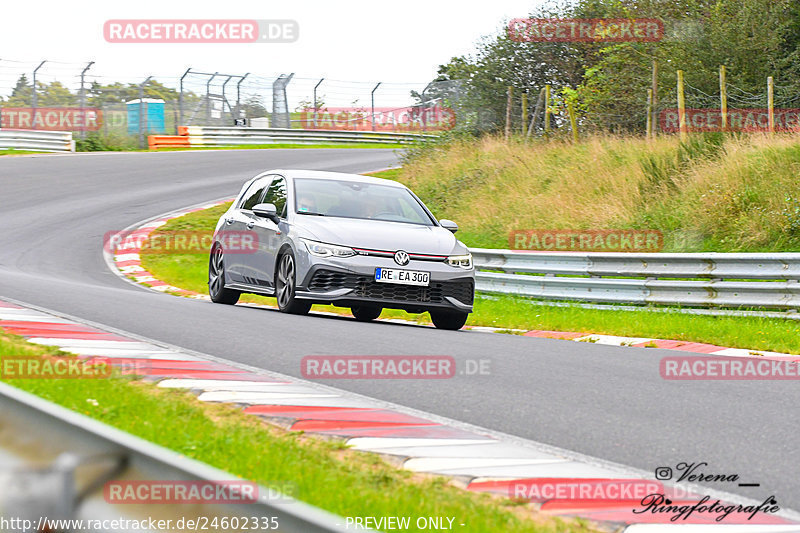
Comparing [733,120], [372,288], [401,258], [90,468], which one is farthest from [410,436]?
[733,120]

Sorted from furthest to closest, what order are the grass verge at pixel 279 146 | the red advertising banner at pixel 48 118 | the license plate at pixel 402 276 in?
the grass verge at pixel 279 146 → the red advertising banner at pixel 48 118 → the license plate at pixel 402 276

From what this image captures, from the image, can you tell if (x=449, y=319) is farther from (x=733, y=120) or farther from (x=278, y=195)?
(x=733, y=120)

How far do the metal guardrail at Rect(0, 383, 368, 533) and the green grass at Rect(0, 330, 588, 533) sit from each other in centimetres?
107

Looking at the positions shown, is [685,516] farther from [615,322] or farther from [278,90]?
[278,90]

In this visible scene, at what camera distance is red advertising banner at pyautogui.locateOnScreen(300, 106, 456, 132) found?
4503 cm

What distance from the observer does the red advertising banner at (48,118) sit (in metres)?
37.0

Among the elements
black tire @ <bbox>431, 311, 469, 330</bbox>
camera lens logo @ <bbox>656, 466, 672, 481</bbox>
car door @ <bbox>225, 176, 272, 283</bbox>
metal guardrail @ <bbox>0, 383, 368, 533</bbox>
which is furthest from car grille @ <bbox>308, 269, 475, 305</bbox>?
metal guardrail @ <bbox>0, 383, 368, 533</bbox>

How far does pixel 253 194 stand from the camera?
13.5 m

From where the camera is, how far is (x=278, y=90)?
143 ft

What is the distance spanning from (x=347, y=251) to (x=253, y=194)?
119 inches

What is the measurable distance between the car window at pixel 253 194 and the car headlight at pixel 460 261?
3.03 m

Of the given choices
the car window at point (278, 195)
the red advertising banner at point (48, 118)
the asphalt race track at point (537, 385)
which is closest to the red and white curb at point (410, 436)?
the asphalt race track at point (537, 385)

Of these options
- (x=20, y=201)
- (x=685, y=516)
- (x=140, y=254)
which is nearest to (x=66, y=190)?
(x=20, y=201)

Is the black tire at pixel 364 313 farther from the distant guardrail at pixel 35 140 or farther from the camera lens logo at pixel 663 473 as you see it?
the distant guardrail at pixel 35 140
